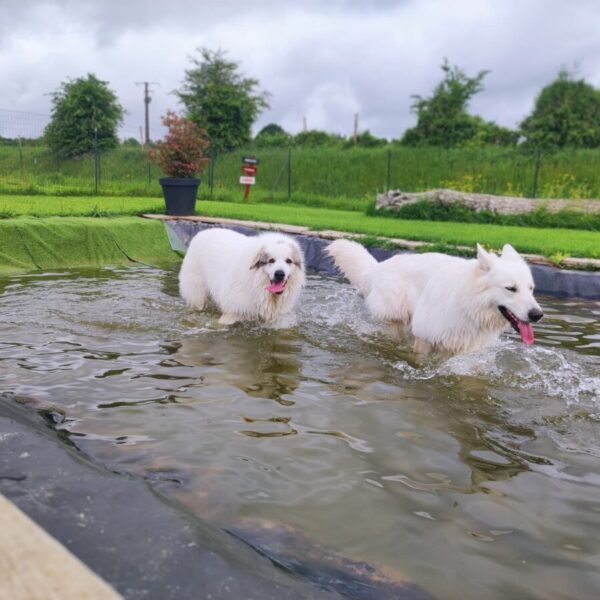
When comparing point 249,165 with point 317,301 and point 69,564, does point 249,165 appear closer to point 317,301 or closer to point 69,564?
point 317,301

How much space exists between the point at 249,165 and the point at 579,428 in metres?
16.9

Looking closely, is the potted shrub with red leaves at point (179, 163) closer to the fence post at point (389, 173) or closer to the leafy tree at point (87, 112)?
the fence post at point (389, 173)

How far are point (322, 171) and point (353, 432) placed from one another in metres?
21.5

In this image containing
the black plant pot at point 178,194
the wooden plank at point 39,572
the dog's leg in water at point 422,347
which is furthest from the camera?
the black plant pot at point 178,194

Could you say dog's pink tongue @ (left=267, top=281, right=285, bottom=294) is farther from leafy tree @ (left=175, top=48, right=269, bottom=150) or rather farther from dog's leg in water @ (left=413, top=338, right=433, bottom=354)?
leafy tree @ (left=175, top=48, right=269, bottom=150)

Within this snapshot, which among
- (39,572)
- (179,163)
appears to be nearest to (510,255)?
(39,572)

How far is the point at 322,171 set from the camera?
23672 mm

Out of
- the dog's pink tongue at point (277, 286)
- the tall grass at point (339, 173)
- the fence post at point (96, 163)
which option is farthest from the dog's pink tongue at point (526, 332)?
the fence post at point (96, 163)

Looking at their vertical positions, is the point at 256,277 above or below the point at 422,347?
above

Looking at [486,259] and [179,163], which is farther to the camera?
[179,163]

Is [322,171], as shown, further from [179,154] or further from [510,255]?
[510,255]

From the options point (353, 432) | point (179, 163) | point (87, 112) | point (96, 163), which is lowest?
point (353, 432)

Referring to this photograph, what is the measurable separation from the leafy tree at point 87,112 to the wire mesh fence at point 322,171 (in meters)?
4.26

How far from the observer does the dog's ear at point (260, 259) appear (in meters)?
5.15
